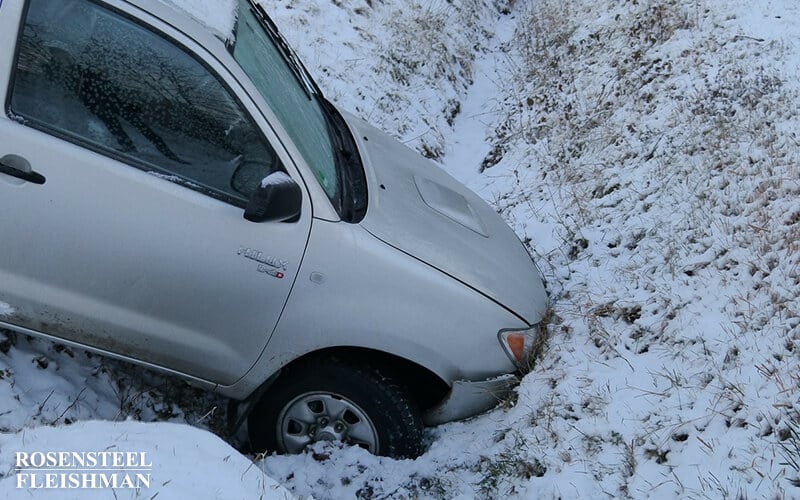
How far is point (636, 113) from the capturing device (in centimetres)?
715

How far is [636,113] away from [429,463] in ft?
15.0

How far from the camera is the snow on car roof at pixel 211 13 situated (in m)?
3.38

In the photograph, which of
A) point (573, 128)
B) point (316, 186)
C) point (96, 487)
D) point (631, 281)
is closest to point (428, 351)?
point (316, 186)

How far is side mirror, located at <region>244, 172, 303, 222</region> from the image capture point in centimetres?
318

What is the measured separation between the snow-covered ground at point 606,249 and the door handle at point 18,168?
996mm

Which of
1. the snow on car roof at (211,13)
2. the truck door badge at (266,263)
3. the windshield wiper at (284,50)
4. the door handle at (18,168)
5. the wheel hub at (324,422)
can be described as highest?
the snow on car roof at (211,13)

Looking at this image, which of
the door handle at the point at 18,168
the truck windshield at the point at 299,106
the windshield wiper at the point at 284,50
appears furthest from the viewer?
the windshield wiper at the point at 284,50

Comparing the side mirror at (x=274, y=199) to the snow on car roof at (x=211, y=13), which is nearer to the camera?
A: the side mirror at (x=274, y=199)

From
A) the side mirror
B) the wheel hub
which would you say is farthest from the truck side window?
the wheel hub

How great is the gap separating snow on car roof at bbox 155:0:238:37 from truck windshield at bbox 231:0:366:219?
7 centimetres

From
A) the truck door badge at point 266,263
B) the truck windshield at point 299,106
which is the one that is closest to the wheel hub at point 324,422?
the truck door badge at point 266,263

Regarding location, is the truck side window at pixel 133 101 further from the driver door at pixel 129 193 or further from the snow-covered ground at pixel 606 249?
the snow-covered ground at pixel 606 249

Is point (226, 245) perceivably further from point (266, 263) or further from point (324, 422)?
point (324, 422)

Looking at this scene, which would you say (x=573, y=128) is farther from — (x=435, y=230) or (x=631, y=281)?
(x=435, y=230)
